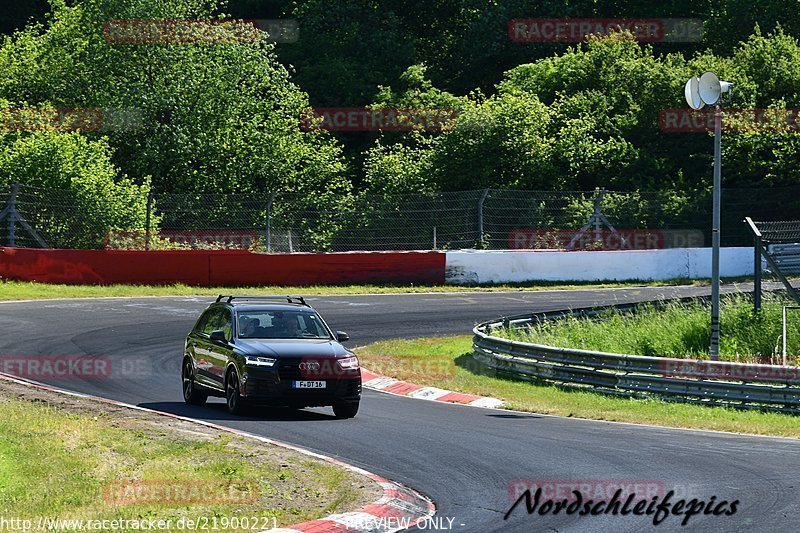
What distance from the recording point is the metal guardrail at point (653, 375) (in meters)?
18.0

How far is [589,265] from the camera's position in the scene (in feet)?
126

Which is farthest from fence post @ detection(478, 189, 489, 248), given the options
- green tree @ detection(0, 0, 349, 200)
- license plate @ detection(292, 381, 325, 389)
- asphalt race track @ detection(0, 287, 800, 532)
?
license plate @ detection(292, 381, 325, 389)

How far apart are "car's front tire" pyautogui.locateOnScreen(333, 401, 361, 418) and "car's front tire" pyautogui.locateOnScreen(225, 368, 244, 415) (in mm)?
1276

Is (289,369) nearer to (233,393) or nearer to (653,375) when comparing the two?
(233,393)

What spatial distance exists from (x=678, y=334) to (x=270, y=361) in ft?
35.2

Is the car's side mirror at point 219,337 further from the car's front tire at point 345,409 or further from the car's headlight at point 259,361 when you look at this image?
the car's front tire at point 345,409

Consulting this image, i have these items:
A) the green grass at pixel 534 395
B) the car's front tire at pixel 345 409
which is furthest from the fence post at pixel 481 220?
the car's front tire at pixel 345 409

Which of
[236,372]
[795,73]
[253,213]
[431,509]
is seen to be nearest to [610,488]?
[431,509]

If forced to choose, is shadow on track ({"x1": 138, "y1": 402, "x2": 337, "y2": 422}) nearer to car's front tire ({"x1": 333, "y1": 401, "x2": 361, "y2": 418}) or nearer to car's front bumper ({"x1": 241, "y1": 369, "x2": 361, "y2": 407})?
car's front tire ({"x1": 333, "y1": 401, "x2": 361, "y2": 418})

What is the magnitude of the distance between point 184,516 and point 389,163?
3724 cm

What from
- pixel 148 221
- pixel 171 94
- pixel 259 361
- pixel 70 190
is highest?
pixel 171 94

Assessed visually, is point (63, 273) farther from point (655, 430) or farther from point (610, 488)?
point (610, 488)

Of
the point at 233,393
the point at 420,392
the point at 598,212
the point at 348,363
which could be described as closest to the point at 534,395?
the point at 420,392

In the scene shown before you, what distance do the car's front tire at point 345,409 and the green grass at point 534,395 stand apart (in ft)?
9.87
